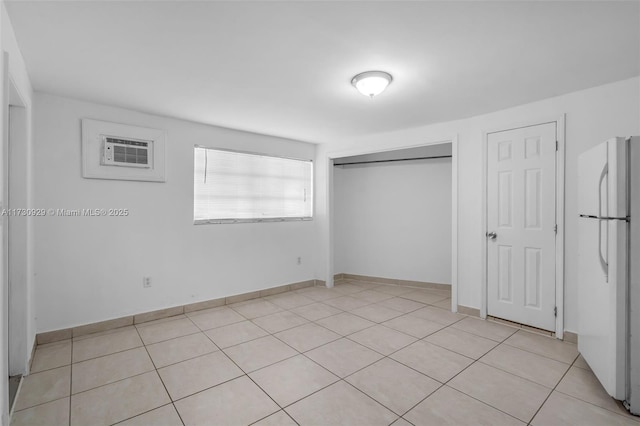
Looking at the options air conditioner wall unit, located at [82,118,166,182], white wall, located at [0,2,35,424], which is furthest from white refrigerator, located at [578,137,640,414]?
air conditioner wall unit, located at [82,118,166,182]

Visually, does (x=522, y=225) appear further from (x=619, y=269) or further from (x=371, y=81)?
(x=371, y=81)

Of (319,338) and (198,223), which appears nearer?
(319,338)

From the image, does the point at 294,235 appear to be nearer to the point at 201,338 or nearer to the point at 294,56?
the point at 201,338

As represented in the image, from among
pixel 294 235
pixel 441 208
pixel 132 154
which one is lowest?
pixel 294 235

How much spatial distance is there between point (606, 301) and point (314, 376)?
6.85ft

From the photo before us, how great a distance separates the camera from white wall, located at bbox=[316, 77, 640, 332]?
8.83ft

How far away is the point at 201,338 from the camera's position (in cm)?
307

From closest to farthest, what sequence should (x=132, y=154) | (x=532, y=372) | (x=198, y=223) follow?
(x=532, y=372), (x=132, y=154), (x=198, y=223)

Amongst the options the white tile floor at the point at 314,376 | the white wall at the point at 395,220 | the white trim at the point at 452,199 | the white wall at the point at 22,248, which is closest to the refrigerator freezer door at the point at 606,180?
the white tile floor at the point at 314,376

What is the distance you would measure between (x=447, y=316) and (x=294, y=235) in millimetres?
2487

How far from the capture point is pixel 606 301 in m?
2.05

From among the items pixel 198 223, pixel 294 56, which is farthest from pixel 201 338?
pixel 294 56

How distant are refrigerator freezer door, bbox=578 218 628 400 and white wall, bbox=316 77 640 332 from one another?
64 centimetres

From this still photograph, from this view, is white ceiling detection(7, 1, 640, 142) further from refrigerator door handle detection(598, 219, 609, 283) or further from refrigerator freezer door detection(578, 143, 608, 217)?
refrigerator door handle detection(598, 219, 609, 283)
